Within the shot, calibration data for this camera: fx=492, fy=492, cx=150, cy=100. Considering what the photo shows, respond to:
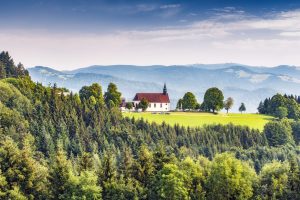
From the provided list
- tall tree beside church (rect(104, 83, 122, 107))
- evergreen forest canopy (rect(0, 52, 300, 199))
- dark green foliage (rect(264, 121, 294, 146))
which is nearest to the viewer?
evergreen forest canopy (rect(0, 52, 300, 199))

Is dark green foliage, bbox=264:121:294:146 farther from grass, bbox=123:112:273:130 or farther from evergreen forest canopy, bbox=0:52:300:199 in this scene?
grass, bbox=123:112:273:130

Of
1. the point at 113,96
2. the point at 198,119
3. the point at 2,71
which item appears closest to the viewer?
the point at 198,119

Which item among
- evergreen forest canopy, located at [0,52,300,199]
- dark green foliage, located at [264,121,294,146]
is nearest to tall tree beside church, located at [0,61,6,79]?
evergreen forest canopy, located at [0,52,300,199]

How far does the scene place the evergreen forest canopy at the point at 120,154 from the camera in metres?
74.2

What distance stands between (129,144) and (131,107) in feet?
192

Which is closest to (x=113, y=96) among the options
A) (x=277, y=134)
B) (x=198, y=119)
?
(x=198, y=119)

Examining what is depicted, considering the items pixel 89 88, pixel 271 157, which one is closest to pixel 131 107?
pixel 89 88

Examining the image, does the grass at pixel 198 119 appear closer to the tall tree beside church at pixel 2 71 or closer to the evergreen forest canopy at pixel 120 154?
the evergreen forest canopy at pixel 120 154

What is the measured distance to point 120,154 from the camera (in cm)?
12825

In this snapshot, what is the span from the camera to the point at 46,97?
153375 millimetres

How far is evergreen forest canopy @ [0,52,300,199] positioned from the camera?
74.2m

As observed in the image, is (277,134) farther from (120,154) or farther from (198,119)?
(120,154)

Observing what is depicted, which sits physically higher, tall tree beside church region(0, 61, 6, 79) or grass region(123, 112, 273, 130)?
tall tree beside church region(0, 61, 6, 79)

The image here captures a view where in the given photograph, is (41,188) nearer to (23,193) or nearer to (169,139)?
(23,193)
